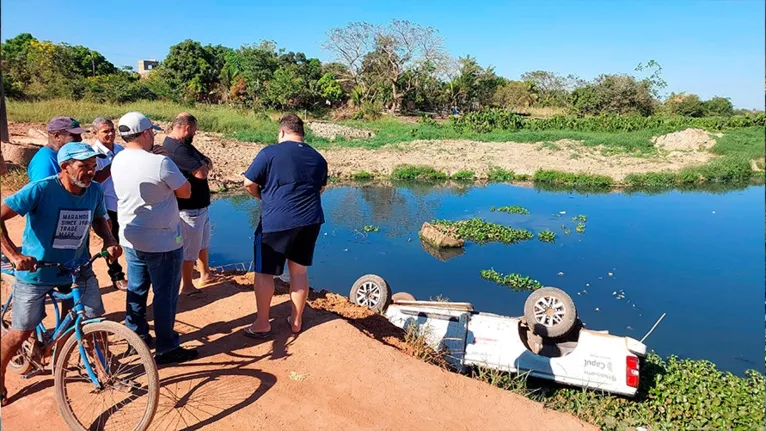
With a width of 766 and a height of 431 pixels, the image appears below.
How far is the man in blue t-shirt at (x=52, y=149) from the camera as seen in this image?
12.3 ft

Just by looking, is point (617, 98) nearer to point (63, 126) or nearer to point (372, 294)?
point (372, 294)

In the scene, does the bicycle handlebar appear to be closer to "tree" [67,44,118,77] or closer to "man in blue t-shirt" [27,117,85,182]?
"man in blue t-shirt" [27,117,85,182]

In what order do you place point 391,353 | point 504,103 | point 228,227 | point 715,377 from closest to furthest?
point 391,353 → point 715,377 → point 228,227 → point 504,103

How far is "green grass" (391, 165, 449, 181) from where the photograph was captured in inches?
810

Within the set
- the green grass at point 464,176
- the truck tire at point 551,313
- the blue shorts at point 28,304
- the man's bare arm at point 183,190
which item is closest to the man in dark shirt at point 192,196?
the man's bare arm at point 183,190

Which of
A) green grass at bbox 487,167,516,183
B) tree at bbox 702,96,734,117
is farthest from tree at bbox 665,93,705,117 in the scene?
green grass at bbox 487,167,516,183

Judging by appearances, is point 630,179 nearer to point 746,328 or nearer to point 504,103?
point 746,328

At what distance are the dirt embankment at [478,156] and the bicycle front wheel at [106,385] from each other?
596 inches

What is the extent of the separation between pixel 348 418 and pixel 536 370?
3222mm

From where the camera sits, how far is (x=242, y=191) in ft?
57.2

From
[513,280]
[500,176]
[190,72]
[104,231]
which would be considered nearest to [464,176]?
[500,176]

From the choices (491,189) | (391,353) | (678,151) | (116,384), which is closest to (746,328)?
(391,353)

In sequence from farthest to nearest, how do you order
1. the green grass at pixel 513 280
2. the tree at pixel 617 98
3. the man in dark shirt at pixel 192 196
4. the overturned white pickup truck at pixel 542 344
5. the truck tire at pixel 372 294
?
1. the tree at pixel 617 98
2. the green grass at pixel 513 280
3. the truck tire at pixel 372 294
4. the overturned white pickup truck at pixel 542 344
5. the man in dark shirt at pixel 192 196

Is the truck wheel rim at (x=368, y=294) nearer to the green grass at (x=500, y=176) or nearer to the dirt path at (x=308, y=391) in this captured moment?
the dirt path at (x=308, y=391)
